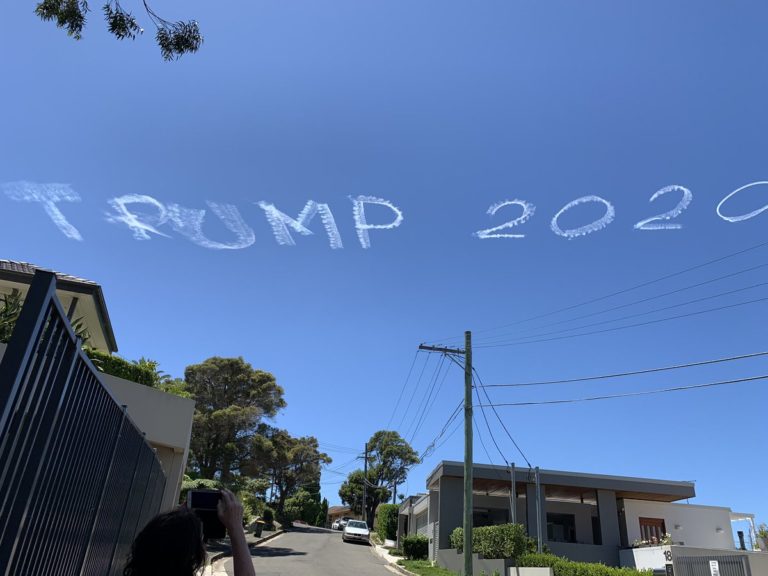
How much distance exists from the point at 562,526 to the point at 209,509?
106 feet

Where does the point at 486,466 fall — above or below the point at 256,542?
above

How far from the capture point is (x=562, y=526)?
31188 millimetres

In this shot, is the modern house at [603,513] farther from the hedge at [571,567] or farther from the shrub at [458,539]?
the hedge at [571,567]

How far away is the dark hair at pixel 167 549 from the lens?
85.4 inches

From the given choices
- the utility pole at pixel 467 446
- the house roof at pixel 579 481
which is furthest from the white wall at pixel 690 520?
the utility pole at pixel 467 446

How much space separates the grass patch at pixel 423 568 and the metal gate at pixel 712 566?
27.1ft

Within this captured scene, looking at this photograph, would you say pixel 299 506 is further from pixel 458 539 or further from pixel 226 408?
pixel 458 539

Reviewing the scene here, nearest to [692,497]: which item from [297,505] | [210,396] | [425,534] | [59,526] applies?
[425,534]

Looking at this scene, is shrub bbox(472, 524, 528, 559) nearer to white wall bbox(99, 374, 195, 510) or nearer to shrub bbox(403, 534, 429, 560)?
shrub bbox(403, 534, 429, 560)

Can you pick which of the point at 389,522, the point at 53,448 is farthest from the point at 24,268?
the point at 389,522

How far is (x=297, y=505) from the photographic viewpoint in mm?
55625

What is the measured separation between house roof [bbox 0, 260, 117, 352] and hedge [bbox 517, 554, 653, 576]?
14.3 metres

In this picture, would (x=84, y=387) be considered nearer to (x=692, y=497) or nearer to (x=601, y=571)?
(x=601, y=571)

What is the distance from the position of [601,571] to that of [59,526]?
16601 mm
